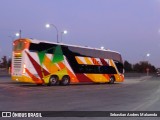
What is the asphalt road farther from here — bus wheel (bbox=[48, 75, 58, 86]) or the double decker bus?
bus wheel (bbox=[48, 75, 58, 86])

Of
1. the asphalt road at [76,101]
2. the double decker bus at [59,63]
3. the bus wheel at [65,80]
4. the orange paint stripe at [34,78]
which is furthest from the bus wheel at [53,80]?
Answer: the asphalt road at [76,101]

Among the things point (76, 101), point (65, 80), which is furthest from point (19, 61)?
point (76, 101)

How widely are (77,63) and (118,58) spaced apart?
29.8 ft

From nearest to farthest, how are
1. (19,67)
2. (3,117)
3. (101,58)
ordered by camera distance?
(3,117) → (19,67) → (101,58)

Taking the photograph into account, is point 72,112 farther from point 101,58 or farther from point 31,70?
point 101,58

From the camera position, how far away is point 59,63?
36406 millimetres

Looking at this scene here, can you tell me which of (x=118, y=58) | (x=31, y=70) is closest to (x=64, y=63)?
(x=31, y=70)

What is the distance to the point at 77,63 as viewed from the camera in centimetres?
3869

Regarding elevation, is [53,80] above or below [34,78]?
below

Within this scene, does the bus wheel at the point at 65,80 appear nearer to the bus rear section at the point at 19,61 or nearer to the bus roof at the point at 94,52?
the bus roof at the point at 94,52

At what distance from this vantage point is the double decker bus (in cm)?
3309

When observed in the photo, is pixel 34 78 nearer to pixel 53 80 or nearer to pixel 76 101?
pixel 53 80

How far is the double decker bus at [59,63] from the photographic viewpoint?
1303 inches

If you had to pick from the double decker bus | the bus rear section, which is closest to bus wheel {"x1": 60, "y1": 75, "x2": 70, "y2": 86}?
the double decker bus
